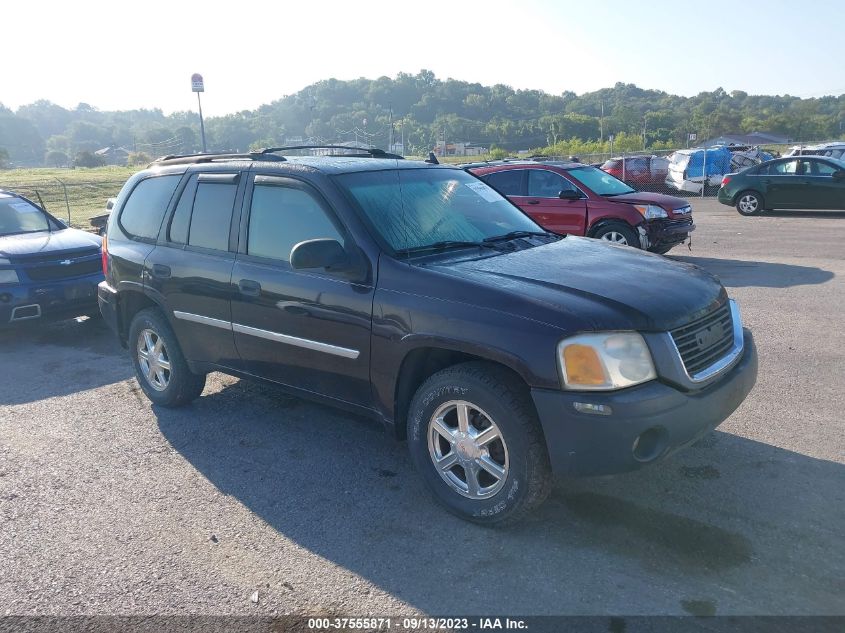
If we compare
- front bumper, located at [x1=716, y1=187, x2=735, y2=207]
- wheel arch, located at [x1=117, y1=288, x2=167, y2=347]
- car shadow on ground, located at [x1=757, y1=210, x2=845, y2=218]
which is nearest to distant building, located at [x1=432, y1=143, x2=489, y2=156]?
front bumper, located at [x1=716, y1=187, x2=735, y2=207]

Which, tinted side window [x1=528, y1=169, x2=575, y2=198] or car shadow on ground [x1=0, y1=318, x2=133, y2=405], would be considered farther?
tinted side window [x1=528, y1=169, x2=575, y2=198]

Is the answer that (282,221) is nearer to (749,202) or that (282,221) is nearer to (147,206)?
(147,206)

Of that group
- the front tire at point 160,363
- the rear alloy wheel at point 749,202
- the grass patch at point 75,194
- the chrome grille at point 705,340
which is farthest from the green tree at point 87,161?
the chrome grille at point 705,340

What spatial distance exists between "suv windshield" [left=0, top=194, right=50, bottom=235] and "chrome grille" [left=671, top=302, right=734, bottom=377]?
7.96 m

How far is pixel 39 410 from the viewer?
5535mm

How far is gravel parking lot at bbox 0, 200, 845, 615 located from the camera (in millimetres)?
3049

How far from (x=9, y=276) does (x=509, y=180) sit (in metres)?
7.20

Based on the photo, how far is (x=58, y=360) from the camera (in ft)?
22.9

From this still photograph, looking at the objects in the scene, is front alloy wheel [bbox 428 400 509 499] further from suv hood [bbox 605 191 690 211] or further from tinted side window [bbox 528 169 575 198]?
tinted side window [bbox 528 169 575 198]

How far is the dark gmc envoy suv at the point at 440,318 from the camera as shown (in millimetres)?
3207

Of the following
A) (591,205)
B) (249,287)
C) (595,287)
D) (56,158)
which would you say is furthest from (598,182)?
(56,158)

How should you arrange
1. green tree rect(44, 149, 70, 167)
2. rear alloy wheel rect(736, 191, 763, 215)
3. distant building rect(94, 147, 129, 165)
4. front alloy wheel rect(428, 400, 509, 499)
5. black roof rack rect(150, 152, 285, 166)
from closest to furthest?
front alloy wheel rect(428, 400, 509, 499) → black roof rack rect(150, 152, 285, 166) → rear alloy wheel rect(736, 191, 763, 215) → distant building rect(94, 147, 129, 165) → green tree rect(44, 149, 70, 167)

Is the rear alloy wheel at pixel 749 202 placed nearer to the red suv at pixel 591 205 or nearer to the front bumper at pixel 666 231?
the red suv at pixel 591 205

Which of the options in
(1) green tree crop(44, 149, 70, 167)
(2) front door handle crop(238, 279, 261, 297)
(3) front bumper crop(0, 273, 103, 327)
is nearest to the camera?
(2) front door handle crop(238, 279, 261, 297)
